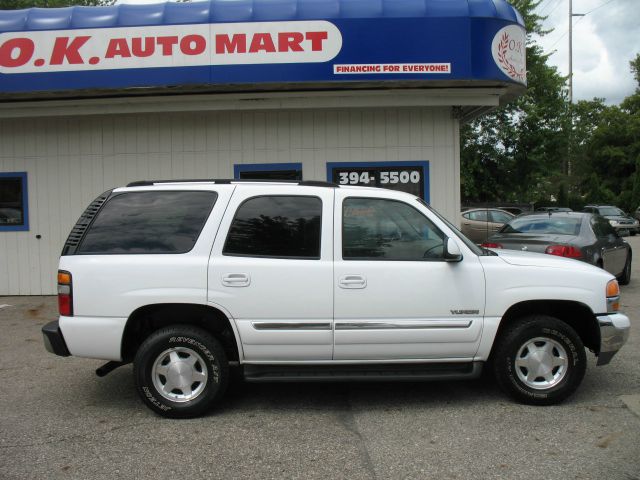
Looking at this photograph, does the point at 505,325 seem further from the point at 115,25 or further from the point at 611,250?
the point at 115,25

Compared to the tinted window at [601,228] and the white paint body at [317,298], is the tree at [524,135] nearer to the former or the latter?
the tinted window at [601,228]

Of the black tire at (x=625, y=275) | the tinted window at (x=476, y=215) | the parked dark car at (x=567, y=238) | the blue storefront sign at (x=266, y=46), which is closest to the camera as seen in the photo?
the parked dark car at (x=567, y=238)

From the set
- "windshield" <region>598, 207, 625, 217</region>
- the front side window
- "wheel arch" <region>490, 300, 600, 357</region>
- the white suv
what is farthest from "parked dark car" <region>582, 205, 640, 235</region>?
the white suv

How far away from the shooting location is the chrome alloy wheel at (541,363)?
489 cm

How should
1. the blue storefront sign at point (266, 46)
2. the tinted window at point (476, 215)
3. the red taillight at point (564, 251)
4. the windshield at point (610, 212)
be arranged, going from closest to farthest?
the red taillight at point (564, 251)
the blue storefront sign at point (266, 46)
the tinted window at point (476, 215)
the windshield at point (610, 212)

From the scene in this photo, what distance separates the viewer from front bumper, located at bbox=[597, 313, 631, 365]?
487 centimetres

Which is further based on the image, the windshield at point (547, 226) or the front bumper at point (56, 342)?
the windshield at point (547, 226)

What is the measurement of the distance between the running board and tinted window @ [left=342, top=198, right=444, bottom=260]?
0.90 m

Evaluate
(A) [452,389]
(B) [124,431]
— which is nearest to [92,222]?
(B) [124,431]

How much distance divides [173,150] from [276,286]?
6.54 m

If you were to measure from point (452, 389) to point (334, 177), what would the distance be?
5.69 metres

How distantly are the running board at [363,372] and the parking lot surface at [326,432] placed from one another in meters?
0.33

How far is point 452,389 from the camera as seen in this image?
5.46 meters

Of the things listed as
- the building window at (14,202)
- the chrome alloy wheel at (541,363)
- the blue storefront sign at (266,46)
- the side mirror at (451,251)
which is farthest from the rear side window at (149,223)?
the building window at (14,202)
